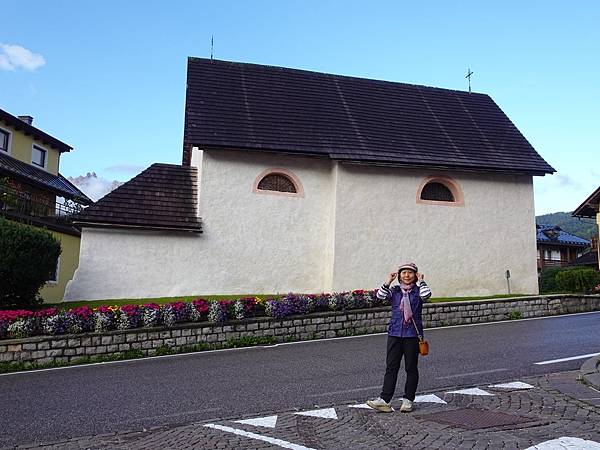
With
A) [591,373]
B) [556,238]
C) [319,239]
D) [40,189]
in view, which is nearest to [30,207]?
[40,189]

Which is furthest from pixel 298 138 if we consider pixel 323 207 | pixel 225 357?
pixel 225 357

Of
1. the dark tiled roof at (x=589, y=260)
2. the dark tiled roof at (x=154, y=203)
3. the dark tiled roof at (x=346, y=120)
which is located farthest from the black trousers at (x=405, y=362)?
the dark tiled roof at (x=589, y=260)

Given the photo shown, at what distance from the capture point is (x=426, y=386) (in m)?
7.20

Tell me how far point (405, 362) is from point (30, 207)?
22.1m

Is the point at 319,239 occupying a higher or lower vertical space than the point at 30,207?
lower

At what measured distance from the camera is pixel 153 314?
11094 mm

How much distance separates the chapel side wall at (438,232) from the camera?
17.7 metres

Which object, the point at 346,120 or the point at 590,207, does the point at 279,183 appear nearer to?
the point at 346,120

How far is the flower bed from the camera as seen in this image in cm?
1030

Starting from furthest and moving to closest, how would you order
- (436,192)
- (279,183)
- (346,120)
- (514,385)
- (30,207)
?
(30,207) < (346,120) < (436,192) < (279,183) < (514,385)

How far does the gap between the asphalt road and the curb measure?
433 mm

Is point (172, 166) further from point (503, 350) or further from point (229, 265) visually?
point (503, 350)

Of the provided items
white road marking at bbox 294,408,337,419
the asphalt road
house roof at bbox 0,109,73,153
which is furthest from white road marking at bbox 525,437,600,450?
house roof at bbox 0,109,73,153

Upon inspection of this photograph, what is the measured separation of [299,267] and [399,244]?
3.61 metres
